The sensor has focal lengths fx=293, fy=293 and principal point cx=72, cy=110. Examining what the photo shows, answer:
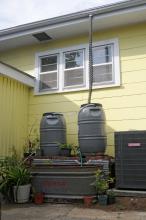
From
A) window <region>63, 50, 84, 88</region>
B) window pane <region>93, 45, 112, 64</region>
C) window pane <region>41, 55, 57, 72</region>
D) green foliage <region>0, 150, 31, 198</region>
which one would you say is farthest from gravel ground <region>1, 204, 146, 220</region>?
window pane <region>41, 55, 57, 72</region>

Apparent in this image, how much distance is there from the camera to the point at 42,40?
25.8ft

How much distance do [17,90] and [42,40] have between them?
1.58 meters

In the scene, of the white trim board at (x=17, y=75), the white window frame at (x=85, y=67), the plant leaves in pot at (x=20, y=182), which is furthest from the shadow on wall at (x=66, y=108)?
the plant leaves in pot at (x=20, y=182)

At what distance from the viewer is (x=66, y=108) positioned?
7285 mm

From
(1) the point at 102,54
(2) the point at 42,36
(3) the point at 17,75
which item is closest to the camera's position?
(3) the point at 17,75

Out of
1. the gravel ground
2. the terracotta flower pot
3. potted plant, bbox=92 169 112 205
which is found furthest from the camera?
the terracotta flower pot

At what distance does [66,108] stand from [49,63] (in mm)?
1394

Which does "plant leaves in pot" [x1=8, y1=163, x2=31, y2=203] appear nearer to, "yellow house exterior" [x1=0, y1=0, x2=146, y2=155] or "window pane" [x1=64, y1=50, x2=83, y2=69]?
"yellow house exterior" [x1=0, y1=0, x2=146, y2=155]

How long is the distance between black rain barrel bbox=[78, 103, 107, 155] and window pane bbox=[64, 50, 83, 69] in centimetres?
178

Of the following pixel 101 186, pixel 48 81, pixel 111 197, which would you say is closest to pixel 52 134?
pixel 101 186

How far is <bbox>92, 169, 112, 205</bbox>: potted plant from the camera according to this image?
5.14 m

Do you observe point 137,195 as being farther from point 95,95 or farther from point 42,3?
point 42,3

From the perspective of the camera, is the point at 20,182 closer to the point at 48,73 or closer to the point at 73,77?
the point at 73,77

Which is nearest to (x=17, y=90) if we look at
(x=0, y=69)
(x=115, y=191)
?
(x=0, y=69)
